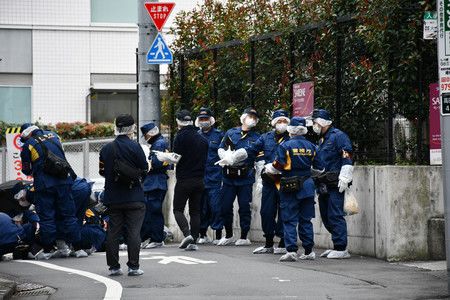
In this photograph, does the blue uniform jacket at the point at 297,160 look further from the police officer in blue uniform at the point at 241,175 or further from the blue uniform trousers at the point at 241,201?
the blue uniform trousers at the point at 241,201

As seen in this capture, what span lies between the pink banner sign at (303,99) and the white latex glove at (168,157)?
2.25 metres

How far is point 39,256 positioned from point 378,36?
221 inches

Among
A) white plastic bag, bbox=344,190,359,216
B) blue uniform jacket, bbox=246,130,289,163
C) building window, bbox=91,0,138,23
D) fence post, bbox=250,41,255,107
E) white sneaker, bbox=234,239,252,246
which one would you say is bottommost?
white sneaker, bbox=234,239,252,246

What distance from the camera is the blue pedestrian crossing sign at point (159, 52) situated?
2066cm

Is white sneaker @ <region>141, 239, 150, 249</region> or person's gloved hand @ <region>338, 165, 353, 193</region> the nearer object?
person's gloved hand @ <region>338, 165, 353, 193</region>

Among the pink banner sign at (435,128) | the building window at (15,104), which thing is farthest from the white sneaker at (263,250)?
the building window at (15,104)

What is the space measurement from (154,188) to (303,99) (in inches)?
107

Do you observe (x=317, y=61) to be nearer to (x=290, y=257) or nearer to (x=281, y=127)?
(x=281, y=127)

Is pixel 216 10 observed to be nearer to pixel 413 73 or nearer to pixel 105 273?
pixel 413 73

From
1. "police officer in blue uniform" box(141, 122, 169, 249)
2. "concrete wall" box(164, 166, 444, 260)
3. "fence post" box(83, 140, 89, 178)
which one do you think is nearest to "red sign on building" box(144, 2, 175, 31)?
"police officer in blue uniform" box(141, 122, 169, 249)

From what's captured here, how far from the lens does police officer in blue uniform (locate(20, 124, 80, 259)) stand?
55.4 ft

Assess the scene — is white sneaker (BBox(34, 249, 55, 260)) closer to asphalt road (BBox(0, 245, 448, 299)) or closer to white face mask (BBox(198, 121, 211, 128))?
asphalt road (BBox(0, 245, 448, 299))

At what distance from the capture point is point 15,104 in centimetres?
3741

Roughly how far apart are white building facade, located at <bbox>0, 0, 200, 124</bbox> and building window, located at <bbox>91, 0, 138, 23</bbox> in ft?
0.10
